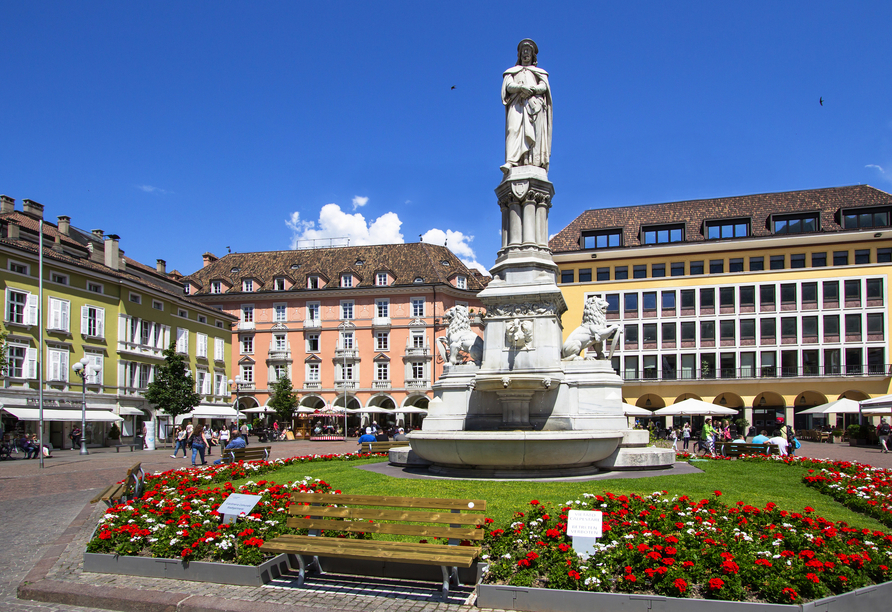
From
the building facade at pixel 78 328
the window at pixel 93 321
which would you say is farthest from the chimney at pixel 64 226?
the window at pixel 93 321

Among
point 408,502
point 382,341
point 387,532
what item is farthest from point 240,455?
point 382,341

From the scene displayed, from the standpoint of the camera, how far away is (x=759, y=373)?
170 ft

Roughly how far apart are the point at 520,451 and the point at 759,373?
4447 centimetres

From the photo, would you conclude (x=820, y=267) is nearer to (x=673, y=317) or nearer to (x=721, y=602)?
(x=673, y=317)

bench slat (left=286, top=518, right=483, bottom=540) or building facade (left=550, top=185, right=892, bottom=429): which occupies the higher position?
building facade (left=550, top=185, right=892, bottom=429)

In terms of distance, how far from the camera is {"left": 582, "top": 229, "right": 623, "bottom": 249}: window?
57.7m

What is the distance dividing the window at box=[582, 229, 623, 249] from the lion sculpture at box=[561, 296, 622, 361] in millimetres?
41448

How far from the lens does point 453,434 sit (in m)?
13.8

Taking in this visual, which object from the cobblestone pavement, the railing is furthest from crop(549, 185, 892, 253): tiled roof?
the cobblestone pavement

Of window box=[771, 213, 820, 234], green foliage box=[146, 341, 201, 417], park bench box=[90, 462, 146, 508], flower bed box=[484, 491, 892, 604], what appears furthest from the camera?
window box=[771, 213, 820, 234]

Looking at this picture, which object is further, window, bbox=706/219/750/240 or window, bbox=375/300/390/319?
window, bbox=375/300/390/319

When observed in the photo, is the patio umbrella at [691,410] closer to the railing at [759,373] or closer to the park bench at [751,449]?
the park bench at [751,449]

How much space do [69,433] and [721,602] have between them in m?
40.5

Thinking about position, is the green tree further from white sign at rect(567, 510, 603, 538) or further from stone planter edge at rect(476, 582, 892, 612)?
stone planter edge at rect(476, 582, 892, 612)
